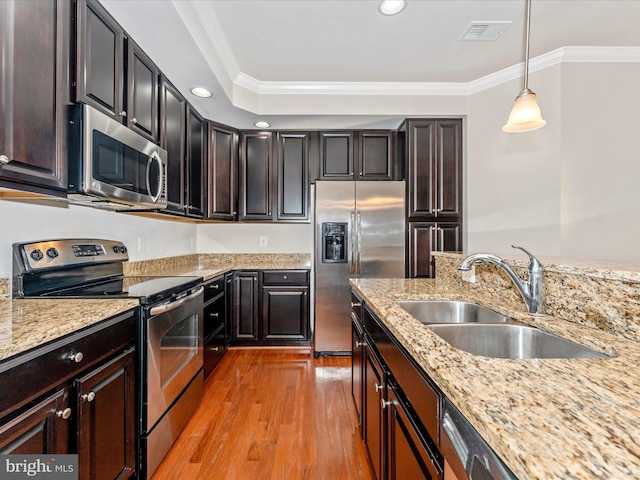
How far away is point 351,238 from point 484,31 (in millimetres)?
1881

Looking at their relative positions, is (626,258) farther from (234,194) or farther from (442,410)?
(234,194)

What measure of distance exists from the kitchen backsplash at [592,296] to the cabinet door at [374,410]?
0.64 m

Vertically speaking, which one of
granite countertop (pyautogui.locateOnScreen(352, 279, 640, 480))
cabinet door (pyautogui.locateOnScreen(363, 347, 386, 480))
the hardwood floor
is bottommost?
the hardwood floor

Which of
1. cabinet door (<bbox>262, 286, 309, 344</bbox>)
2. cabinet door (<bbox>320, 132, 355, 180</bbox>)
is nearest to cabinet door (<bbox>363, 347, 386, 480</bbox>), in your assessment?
cabinet door (<bbox>262, 286, 309, 344</bbox>)

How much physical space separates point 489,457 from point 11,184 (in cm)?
157

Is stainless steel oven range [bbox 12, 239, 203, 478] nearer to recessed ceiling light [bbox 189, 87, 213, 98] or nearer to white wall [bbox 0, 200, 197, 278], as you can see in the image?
white wall [bbox 0, 200, 197, 278]

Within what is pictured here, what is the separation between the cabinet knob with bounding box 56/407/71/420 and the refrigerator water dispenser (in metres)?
2.26

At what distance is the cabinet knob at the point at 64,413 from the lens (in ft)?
3.29

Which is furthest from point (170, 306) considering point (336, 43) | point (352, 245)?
point (336, 43)

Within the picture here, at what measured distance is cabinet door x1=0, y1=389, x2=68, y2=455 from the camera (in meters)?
0.84

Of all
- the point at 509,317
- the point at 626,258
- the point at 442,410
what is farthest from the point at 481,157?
the point at 442,410

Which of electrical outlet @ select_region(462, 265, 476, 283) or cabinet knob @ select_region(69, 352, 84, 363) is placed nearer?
cabinet knob @ select_region(69, 352, 84, 363)

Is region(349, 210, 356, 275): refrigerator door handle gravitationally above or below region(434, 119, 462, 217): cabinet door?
below

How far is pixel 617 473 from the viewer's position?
1.27 ft
